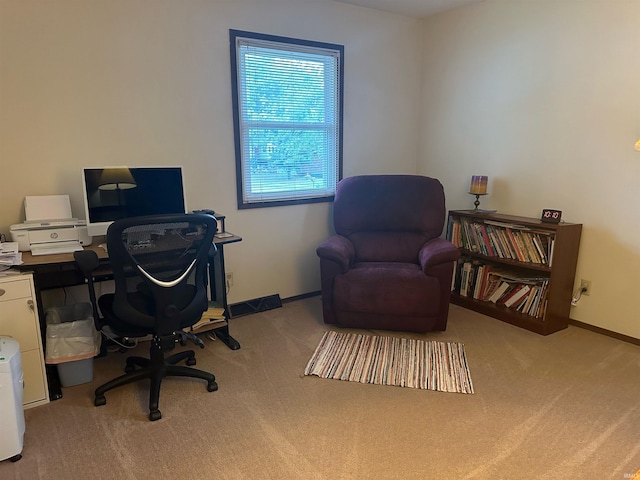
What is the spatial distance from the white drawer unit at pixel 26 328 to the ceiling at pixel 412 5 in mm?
3133

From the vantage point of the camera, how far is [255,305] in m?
3.45

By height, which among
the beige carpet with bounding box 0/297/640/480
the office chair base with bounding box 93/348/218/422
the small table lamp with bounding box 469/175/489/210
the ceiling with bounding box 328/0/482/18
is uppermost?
the ceiling with bounding box 328/0/482/18

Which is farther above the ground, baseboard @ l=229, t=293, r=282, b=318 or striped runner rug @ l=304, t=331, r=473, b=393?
baseboard @ l=229, t=293, r=282, b=318

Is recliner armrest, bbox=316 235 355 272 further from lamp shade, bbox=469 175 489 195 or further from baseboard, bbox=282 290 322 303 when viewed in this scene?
lamp shade, bbox=469 175 489 195

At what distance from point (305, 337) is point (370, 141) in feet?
6.56

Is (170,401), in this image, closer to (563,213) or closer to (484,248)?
(484,248)

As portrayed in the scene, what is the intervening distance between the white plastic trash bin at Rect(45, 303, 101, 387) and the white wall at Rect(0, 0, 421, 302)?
768 mm

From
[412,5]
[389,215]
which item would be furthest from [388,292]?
[412,5]

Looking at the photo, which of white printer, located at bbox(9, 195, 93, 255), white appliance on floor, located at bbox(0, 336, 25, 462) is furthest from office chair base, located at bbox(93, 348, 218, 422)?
white printer, located at bbox(9, 195, 93, 255)

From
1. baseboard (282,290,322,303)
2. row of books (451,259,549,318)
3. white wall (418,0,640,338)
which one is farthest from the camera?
baseboard (282,290,322,303)

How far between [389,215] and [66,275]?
232 cm

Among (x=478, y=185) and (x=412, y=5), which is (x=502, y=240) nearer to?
(x=478, y=185)

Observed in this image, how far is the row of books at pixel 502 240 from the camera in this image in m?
3.02

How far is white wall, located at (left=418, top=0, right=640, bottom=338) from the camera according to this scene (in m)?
2.79
